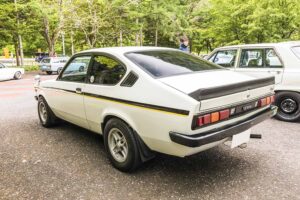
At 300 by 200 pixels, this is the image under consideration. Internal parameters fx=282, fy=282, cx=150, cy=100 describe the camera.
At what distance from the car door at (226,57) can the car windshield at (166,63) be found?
271 centimetres

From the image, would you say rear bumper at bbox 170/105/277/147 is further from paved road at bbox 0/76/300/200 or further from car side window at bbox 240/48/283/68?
car side window at bbox 240/48/283/68

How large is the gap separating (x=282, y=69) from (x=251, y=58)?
826 millimetres

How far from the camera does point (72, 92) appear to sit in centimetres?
443

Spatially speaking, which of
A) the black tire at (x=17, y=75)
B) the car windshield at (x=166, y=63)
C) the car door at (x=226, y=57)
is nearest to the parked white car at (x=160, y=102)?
the car windshield at (x=166, y=63)

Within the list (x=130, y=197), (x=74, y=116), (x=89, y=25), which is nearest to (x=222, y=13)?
(x=89, y=25)

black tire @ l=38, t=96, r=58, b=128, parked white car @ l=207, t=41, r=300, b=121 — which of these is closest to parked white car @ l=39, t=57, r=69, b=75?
black tire @ l=38, t=96, r=58, b=128

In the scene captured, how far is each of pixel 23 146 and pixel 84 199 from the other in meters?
2.21

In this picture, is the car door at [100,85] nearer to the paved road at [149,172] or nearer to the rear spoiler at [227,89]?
the paved road at [149,172]

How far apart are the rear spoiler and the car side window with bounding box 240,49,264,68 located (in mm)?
2788

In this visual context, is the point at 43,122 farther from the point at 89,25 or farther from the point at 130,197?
the point at 89,25

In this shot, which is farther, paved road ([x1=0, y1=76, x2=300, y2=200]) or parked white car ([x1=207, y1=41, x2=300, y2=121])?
parked white car ([x1=207, y1=41, x2=300, y2=121])

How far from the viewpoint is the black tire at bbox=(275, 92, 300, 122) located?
5.75 metres

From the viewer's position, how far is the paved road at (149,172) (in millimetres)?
3143

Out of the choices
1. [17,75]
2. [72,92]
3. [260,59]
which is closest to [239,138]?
[72,92]
